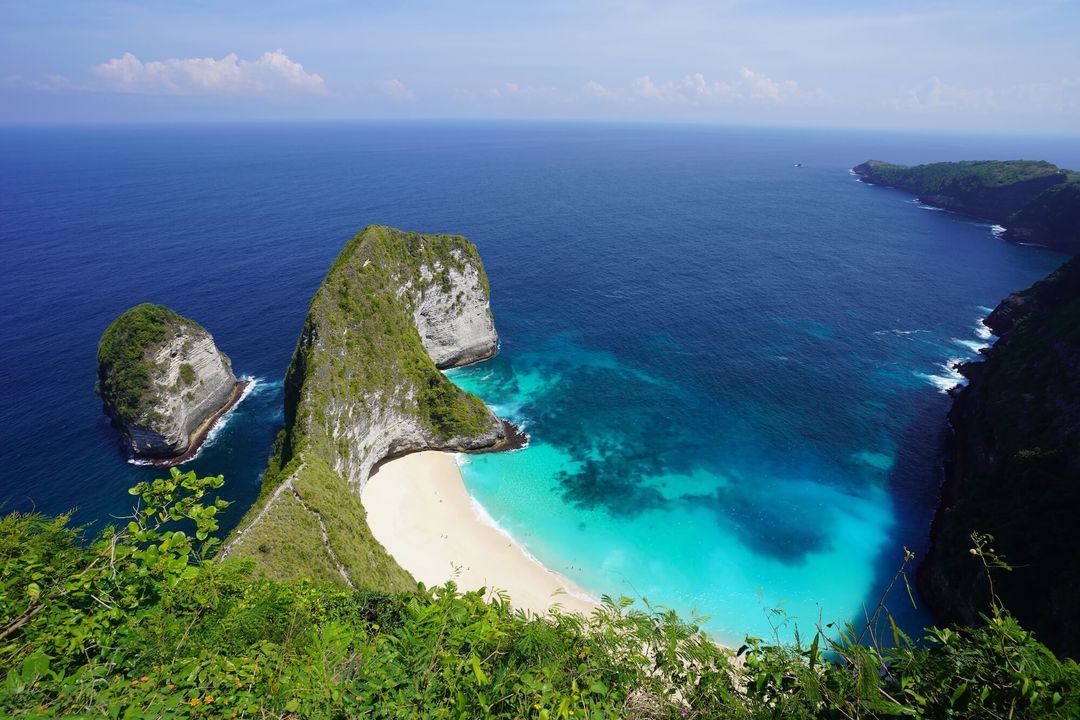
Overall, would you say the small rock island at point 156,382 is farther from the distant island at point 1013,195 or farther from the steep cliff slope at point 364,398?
the distant island at point 1013,195

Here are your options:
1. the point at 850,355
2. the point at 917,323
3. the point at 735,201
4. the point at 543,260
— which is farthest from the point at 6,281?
the point at 735,201

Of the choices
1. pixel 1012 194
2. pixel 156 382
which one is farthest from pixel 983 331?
pixel 156 382

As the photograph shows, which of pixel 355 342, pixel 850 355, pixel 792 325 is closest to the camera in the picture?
pixel 355 342

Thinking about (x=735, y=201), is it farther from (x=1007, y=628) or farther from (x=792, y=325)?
(x=1007, y=628)

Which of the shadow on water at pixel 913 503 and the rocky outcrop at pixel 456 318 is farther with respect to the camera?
the rocky outcrop at pixel 456 318

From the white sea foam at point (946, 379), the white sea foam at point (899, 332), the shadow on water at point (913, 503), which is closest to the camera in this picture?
the shadow on water at point (913, 503)

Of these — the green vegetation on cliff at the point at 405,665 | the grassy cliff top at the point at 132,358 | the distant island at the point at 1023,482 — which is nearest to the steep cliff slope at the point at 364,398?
the grassy cliff top at the point at 132,358

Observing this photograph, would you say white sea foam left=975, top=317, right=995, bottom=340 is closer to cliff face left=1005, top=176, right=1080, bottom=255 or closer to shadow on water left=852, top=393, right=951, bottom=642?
shadow on water left=852, top=393, right=951, bottom=642
